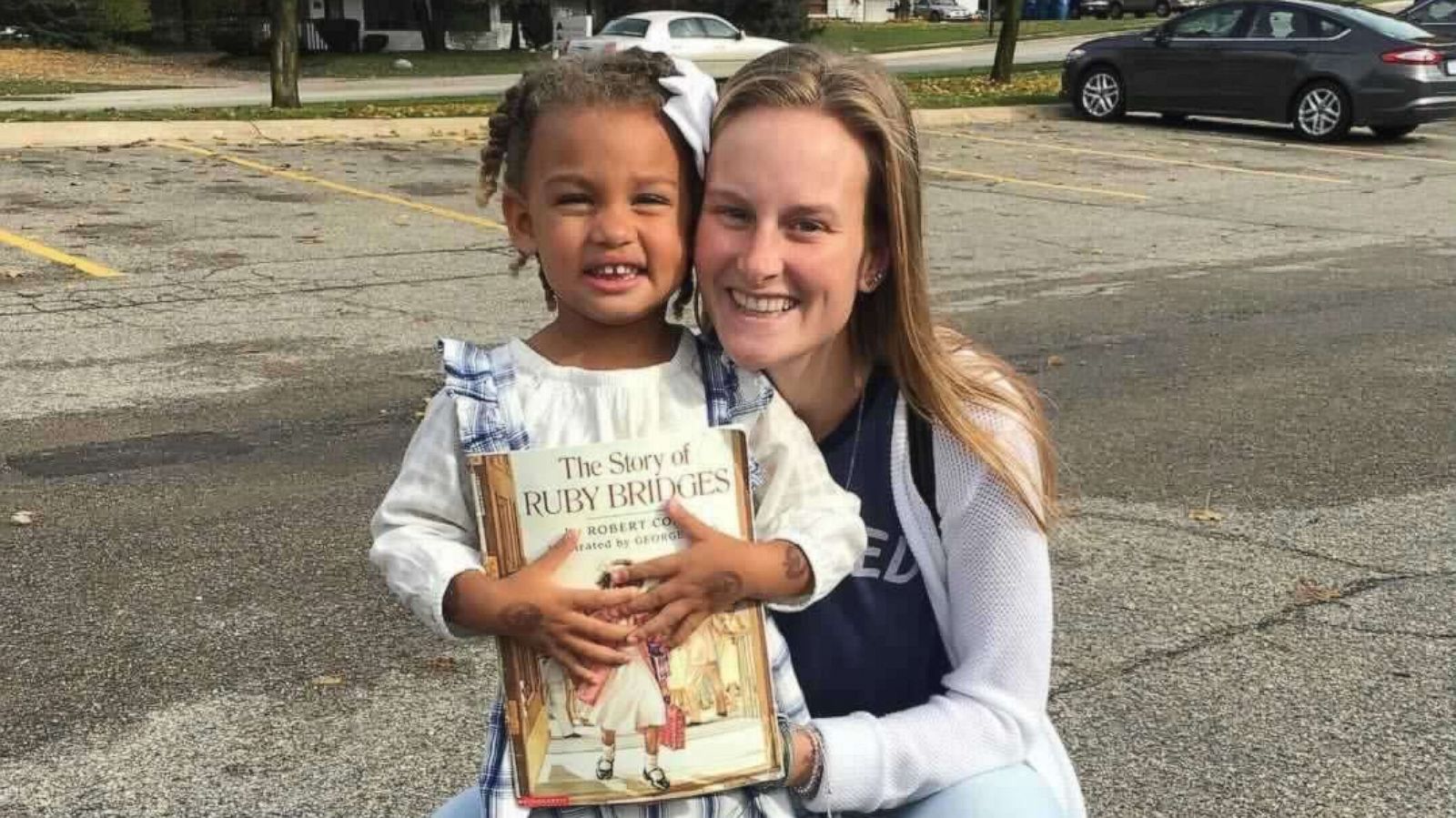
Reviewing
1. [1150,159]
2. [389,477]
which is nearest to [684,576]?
[389,477]

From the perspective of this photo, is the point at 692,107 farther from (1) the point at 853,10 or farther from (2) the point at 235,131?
(1) the point at 853,10

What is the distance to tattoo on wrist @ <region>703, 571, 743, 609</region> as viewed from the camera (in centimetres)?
180

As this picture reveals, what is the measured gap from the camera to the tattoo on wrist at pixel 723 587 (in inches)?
71.0

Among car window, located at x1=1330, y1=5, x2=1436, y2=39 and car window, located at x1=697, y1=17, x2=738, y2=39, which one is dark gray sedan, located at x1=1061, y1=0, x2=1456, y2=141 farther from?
car window, located at x1=697, y1=17, x2=738, y2=39

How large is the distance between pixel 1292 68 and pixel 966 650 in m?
17.6

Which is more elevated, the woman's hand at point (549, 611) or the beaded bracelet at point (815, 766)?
the woman's hand at point (549, 611)

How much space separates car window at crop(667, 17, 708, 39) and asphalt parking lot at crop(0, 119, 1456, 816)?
14.8 m

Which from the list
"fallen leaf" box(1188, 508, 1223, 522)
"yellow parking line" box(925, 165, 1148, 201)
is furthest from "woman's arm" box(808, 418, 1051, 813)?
"yellow parking line" box(925, 165, 1148, 201)

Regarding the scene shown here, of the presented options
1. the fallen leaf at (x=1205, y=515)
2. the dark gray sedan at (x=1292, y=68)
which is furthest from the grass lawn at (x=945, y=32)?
the fallen leaf at (x=1205, y=515)

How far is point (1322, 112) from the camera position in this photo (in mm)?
17938

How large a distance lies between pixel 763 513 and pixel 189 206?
10446 mm

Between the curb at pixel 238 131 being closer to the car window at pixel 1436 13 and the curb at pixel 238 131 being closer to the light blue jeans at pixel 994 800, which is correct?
the car window at pixel 1436 13

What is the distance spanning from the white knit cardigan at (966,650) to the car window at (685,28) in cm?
2398

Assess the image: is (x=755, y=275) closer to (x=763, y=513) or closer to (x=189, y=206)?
(x=763, y=513)
